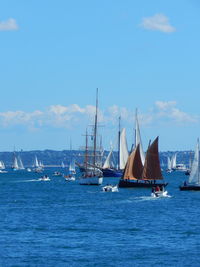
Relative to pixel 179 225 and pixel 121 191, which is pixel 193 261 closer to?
pixel 179 225

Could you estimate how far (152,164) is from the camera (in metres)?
148

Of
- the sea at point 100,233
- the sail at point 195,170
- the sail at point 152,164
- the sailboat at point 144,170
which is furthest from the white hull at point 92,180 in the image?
the sea at point 100,233

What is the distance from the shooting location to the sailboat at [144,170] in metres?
147

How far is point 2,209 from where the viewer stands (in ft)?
337

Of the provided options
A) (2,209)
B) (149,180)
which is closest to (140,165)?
(149,180)

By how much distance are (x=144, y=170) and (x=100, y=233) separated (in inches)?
3019

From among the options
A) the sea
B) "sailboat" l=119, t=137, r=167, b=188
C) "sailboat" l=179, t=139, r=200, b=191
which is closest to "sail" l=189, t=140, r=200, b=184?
"sailboat" l=179, t=139, r=200, b=191

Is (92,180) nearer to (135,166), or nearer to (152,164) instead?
(135,166)

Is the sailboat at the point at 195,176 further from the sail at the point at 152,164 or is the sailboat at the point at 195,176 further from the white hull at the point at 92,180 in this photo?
the white hull at the point at 92,180

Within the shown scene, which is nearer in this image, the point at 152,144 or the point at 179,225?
the point at 179,225

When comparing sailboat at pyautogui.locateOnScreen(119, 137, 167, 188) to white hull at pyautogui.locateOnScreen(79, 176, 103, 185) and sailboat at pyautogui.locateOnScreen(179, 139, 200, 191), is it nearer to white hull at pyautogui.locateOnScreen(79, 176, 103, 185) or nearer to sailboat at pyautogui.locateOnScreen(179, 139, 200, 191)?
sailboat at pyautogui.locateOnScreen(179, 139, 200, 191)

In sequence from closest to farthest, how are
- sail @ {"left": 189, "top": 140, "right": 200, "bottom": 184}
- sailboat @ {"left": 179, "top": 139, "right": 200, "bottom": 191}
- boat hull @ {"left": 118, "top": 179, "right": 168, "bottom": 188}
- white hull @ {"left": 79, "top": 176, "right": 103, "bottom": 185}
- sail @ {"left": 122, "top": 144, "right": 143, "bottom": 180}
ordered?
sail @ {"left": 189, "top": 140, "right": 200, "bottom": 184} < sailboat @ {"left": 179, "top": 139, "right": 200, "bottom": 191} < boat hull @ {"left": 118, "top": 179, "right": 168, "bottom": 188} < sail @ {"left": 122, "top": 144, "right": 143, "bottom": 180} < white hull @ {"left": 79, "top": 176, "right": 103, "bottom": 185}

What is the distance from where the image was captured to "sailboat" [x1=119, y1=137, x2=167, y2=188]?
147375 mm

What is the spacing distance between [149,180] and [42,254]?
300ft
